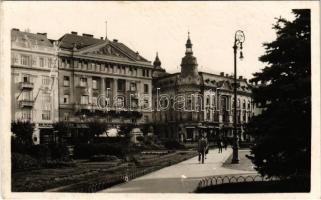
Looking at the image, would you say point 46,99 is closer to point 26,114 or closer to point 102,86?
point 26,114

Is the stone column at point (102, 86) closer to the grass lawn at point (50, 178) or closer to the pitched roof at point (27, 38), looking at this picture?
the pitched roof at point (27, 38)

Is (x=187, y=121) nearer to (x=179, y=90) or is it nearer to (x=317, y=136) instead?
(x=179, y=90)

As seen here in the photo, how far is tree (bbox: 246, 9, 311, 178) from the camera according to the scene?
10000 mm

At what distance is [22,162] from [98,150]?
617 centimetres

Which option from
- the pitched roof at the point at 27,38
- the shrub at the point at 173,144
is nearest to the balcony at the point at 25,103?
the pitched roof at the point at 27,38

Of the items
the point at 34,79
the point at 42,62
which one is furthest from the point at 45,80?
the point at 34,79

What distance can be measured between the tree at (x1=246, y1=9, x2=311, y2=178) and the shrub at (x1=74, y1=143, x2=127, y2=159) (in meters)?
10.6

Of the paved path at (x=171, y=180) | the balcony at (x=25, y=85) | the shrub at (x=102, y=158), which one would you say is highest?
Answer: the balcony at (x=25, y=85)

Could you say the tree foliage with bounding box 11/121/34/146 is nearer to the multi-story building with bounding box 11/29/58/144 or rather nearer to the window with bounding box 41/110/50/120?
the multi-story building with bounding box 11/29/58/144

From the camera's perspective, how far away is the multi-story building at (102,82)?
15.3 m

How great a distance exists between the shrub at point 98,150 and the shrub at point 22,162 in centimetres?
420

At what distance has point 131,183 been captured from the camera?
11953 mm

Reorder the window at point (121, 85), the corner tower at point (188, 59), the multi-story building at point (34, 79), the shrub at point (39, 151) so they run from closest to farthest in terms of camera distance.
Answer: the multi-story building at point (34, 79) → the corner tower at point (188, 59) → the window at point (121, 85) → the shrub at point (39, 151)

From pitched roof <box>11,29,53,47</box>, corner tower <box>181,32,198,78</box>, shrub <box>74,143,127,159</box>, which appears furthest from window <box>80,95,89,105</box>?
shrub <box>74,143,127,159</box>
